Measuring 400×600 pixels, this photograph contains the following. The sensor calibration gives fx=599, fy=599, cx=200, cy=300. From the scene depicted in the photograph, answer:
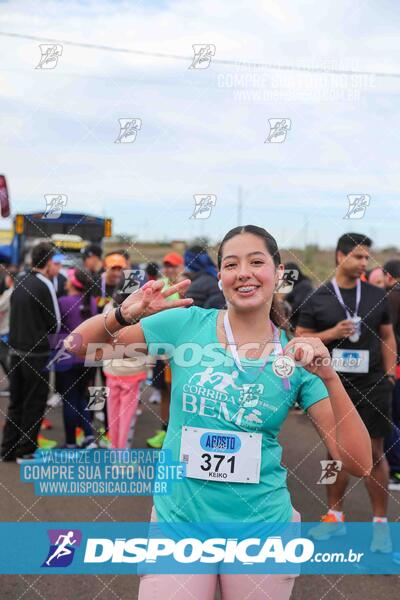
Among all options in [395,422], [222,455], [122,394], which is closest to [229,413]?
[222,455]

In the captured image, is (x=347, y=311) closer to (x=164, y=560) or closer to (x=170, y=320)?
(x=170, y=320)

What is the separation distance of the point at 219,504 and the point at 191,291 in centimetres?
393

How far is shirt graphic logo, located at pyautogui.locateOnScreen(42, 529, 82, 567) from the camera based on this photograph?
12.7 ft

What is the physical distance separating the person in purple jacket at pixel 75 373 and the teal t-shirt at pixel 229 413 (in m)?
3.67

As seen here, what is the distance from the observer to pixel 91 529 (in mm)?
4328

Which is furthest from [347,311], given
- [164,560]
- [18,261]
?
[18,261]

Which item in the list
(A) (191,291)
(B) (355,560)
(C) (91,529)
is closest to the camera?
(B) (355,560)

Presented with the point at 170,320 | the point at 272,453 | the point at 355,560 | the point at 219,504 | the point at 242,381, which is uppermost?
the point at 170,320

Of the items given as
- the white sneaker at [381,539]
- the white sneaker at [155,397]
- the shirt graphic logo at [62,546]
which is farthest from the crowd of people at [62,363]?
the white sneaker at [381,539]

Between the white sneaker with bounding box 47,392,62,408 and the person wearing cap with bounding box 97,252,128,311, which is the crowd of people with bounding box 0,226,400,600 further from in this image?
the white sneaker with bounding box 47,392,62,408

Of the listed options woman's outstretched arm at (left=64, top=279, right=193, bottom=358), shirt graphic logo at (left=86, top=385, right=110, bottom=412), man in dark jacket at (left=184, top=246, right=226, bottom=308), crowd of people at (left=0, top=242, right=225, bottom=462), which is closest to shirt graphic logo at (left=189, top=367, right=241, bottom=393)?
woman's outstretched arm at (left=64, top=279, right=193, bottom=358)

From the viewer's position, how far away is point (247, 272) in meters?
2.13

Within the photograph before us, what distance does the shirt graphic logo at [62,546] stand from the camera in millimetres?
3881

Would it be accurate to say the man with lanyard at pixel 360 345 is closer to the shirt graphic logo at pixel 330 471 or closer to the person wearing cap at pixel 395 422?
the shirt graphic logo at pixel 330 471
